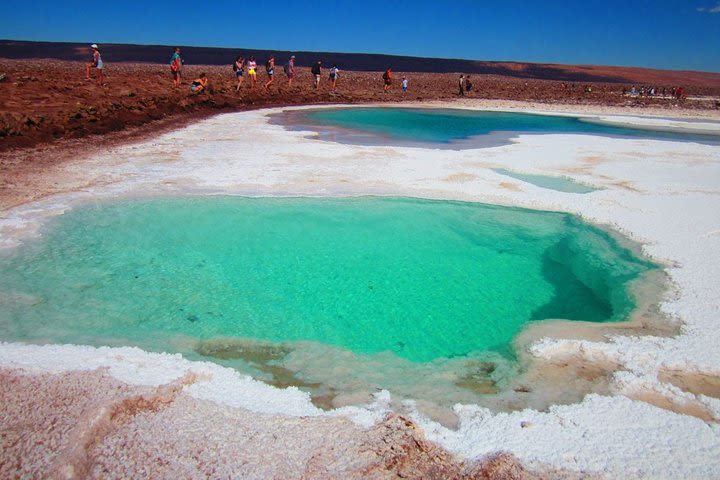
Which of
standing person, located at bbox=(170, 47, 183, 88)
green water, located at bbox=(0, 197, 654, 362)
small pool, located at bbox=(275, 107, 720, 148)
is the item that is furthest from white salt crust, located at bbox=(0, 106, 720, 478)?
standing person, located at bbox=(170, 47, 183, 88)

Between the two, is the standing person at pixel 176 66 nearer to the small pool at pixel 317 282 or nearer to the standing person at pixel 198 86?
the standing person at pixel 198 86

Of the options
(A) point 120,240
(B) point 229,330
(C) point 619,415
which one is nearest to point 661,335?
(C) point 619,415

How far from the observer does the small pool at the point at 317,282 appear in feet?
10.8

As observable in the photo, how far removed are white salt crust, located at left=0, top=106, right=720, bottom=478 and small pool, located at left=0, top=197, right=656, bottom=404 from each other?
0.27 metres

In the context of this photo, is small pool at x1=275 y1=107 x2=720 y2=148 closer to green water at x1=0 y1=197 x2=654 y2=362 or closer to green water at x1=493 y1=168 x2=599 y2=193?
green water at x1=493 y1=168 x2=599 y2=193

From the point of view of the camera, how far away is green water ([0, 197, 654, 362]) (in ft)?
11.8

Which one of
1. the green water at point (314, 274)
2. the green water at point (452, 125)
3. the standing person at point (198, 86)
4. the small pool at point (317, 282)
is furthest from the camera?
the standing person at point (198, 86)

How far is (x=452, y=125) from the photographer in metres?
14.6

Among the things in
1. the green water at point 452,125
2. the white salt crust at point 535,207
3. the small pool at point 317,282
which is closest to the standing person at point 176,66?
the green water at point 452,125

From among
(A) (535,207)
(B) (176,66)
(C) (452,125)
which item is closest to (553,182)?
(A) (535,207)

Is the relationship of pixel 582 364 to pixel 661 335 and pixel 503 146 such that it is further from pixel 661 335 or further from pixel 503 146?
pixel 503 146

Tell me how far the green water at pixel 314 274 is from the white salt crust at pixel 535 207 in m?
0.33

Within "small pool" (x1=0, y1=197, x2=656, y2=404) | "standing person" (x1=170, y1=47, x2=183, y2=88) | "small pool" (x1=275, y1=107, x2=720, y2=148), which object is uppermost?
"standing person" (x1=170, y1=47, x2=183, y2=88)

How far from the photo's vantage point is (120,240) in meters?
5.02
